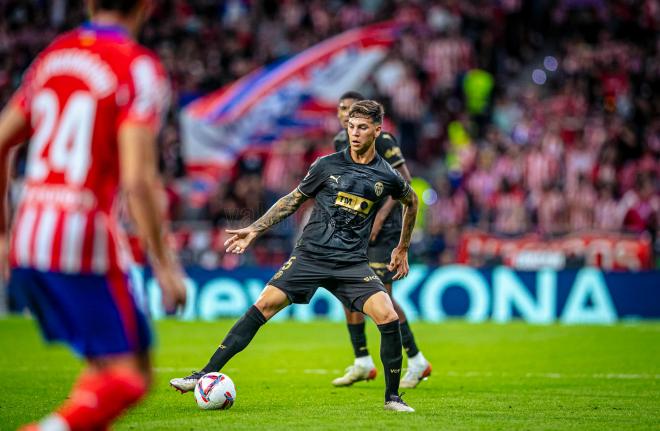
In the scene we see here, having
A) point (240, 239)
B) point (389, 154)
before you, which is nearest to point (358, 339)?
point (389, 154)

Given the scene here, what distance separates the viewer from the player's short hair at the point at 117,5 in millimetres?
4938

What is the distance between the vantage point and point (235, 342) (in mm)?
8727

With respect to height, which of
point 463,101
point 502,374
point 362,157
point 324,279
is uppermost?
point 463,101

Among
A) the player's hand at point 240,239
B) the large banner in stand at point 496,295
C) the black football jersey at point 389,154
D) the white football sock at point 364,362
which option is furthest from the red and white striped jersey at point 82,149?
the large banner in stand at point 496,295

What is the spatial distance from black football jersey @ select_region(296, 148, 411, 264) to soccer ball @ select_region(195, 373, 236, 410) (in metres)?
1.29

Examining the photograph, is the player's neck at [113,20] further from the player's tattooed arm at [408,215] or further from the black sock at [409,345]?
the black sock at [409,345]

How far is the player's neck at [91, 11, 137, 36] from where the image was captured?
4980mm

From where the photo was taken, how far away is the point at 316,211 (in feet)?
29.6

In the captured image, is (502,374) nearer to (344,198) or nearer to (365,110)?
(344,198)

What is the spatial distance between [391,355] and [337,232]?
3.69 feet

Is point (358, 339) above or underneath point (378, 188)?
underneath

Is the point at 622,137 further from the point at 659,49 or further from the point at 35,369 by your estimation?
the point at 35,369

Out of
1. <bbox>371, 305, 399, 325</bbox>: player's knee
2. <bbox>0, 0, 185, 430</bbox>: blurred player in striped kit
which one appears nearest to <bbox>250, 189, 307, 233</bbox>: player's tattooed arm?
<bbox>371, 305, 399, 325</bbox>: player's knee

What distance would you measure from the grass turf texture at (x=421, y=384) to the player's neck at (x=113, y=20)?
3432 millimetres
